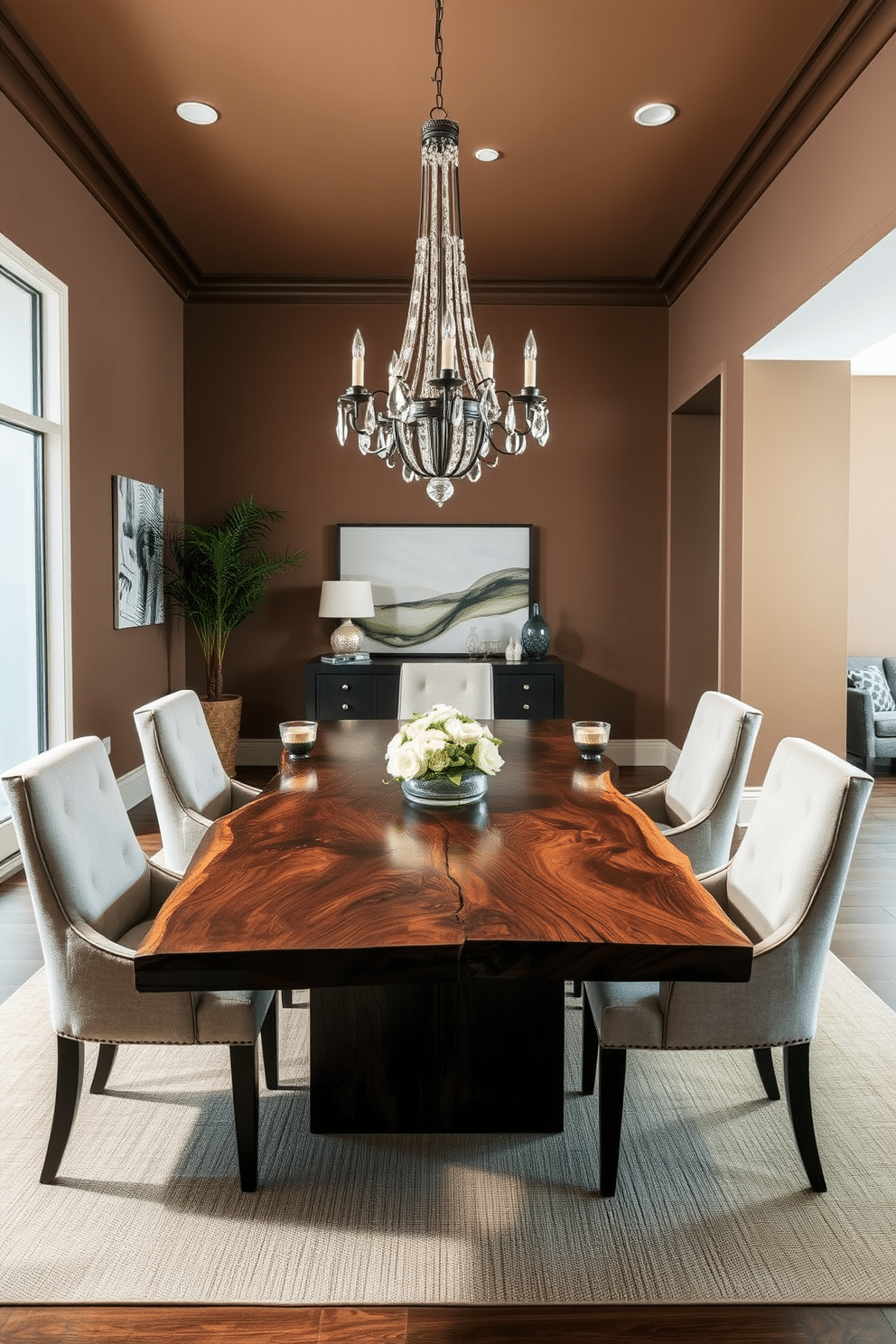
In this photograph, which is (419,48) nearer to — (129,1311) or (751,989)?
(751,989)

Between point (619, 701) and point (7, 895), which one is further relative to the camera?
point (619, 701)

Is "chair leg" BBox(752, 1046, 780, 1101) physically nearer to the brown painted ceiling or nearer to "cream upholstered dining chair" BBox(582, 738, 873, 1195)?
"cream upholstered dining chair" BBox(582, 738, 873, 1195)

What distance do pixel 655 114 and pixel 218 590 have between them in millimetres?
3215

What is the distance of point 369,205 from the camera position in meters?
Answer: 4.82

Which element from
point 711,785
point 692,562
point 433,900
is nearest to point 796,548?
point 692,562

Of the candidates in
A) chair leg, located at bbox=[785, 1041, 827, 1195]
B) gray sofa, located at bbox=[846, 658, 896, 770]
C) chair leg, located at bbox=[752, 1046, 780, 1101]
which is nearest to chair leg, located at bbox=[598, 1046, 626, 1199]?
chair leg, located at bbox=[785, 1041, 827, 1195]

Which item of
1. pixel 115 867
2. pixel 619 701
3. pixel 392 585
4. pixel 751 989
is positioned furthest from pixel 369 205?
pixel 751 989

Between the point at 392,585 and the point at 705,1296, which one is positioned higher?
the point at 392,585

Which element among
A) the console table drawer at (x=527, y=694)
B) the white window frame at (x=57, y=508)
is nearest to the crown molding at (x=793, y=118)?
the console table drawer at (x=527, y=694)

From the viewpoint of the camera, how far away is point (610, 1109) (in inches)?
72.9

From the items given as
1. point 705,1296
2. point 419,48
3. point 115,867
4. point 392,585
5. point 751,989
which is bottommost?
point 705,1296

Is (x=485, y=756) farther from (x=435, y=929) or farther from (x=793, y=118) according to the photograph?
(x=793, y=118)

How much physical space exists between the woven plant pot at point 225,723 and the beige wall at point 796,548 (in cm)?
281

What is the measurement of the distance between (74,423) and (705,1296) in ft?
12.9
